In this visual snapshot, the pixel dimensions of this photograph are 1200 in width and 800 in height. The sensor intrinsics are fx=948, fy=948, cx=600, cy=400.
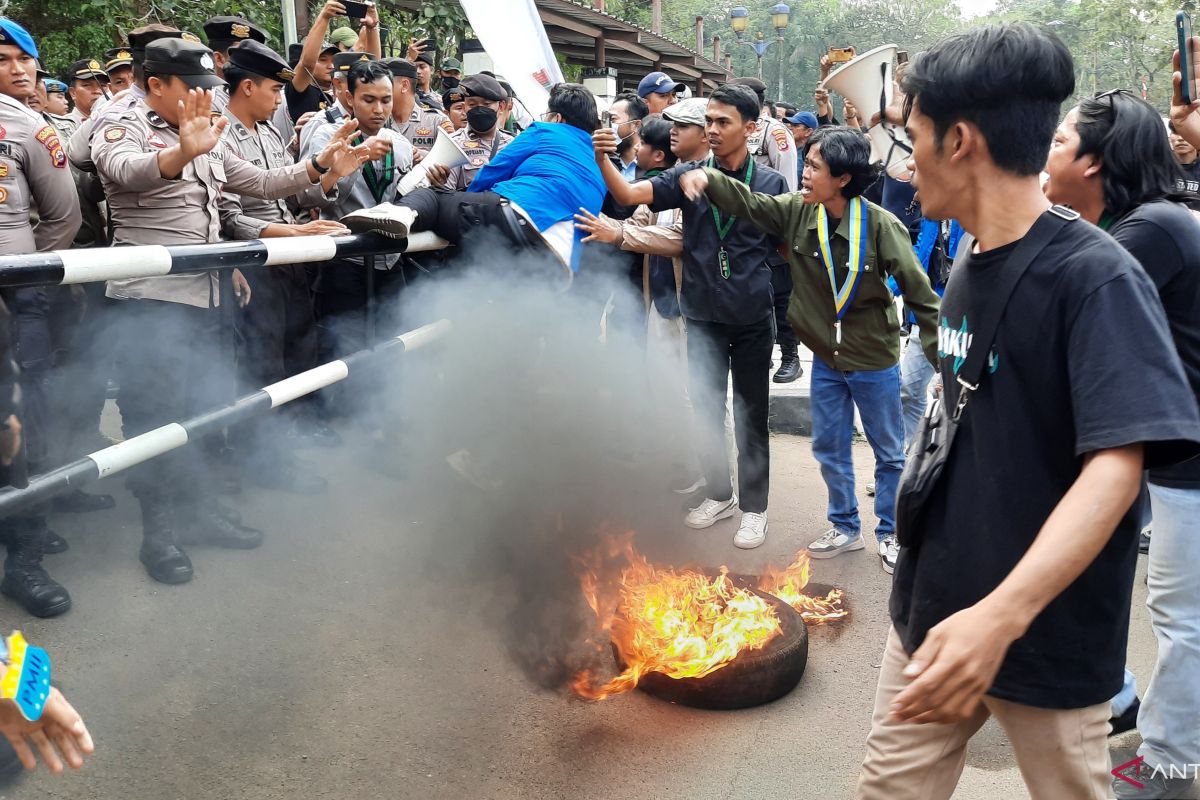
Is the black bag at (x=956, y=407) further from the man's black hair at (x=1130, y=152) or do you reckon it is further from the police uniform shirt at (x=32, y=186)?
the police uniform shirt at (x=32, y=186)

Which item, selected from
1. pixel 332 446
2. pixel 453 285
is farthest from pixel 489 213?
pixel 332 446

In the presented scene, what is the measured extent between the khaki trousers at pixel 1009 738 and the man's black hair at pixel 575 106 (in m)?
3.69

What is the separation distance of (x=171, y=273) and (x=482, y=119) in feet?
13.3

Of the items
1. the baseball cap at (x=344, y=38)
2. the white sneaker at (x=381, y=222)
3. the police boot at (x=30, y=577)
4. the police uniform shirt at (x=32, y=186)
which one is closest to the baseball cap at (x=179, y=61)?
the police uniform shirt at (x=32, y=186)

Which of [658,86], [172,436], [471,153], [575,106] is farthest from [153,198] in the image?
[658,86]

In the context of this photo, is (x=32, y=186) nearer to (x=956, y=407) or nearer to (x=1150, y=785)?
(x=956, y=407)

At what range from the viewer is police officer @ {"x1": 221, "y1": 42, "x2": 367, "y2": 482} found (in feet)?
14.6

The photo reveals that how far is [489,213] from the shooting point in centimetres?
482

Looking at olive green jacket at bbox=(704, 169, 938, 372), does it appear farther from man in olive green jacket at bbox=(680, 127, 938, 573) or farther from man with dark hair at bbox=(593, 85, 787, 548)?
man with dark hair at bbox=(593, 85, 787, 548)

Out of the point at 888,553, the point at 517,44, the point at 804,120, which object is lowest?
the point at 888,553

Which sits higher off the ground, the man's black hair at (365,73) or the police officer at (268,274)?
the man's black hair at (365,73)

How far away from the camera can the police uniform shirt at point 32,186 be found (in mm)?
3814

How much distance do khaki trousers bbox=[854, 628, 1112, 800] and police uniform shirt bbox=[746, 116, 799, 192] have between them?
6.12 m

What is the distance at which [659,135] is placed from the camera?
19.6 ft
